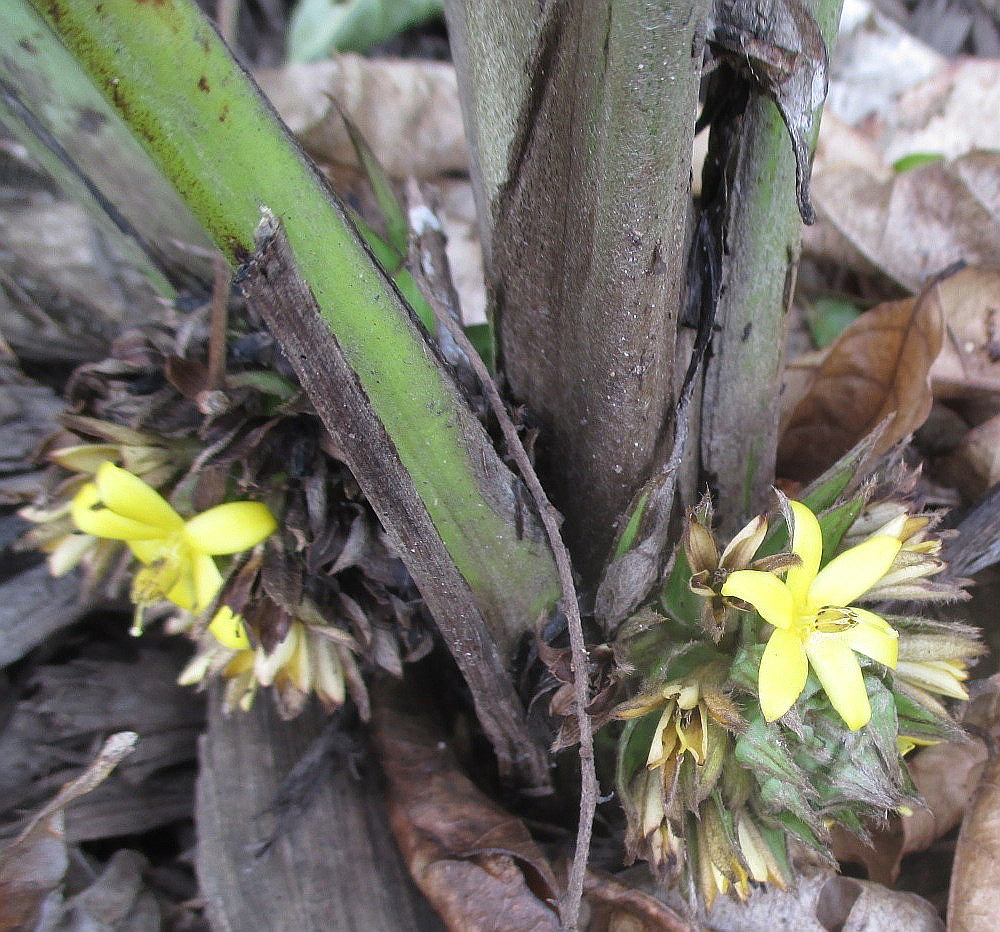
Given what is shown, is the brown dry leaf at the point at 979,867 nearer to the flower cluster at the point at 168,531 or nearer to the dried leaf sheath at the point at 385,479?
the dried leaf sheath at the point at 385,479

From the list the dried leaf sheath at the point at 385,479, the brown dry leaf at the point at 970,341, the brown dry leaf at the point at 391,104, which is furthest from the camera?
the brown dry leaf at the point at 391,104

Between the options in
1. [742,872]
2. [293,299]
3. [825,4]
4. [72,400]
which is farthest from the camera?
[72,400]

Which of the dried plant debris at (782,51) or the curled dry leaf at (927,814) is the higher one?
the dried plant debris at (782,51)

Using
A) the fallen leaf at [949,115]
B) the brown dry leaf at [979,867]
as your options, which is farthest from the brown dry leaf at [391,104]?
the brown dry leaf at [979,867]

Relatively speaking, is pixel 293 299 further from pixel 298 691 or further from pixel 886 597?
pixel 886 597

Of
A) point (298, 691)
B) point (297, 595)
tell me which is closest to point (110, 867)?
point (298, 691)

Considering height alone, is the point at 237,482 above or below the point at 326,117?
below

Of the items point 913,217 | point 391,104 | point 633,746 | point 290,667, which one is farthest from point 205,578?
point 913,217

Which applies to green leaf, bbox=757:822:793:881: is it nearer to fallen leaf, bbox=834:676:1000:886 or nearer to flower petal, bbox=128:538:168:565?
fallen leaf, bbox=834:676:1000:886
